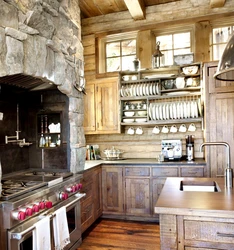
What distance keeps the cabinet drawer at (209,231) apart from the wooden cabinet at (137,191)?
2.06 m

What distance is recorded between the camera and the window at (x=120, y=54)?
436 cm

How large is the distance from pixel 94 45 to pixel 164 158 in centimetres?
237

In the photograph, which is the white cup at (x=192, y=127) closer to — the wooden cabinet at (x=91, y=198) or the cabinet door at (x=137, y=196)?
the cabinet door at (x=137, y=196)

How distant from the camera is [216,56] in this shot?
3953mm

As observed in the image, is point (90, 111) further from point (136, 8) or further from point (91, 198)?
point (136, 8)

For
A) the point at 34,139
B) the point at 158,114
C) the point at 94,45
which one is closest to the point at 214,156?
the point at 158,114

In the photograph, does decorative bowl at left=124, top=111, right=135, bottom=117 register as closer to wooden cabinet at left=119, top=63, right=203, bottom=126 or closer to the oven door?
wooden cabinet at left=119, top=63, right=203, bottom=126

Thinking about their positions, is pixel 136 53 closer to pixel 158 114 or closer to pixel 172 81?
pixel 172 81

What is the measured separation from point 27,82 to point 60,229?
4.96ft

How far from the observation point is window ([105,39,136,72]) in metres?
4.36

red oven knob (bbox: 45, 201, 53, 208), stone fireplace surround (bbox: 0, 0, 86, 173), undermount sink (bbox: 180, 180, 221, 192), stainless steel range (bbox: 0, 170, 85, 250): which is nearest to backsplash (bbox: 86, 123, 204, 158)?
stone fireplace surround (bbox: 0, 0, 86, 173)

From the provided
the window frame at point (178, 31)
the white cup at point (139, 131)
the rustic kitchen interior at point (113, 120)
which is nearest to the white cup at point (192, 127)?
the rustic kitchen interior at point (113, 120)

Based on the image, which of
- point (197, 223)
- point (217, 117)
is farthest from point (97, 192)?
point (197, 223)

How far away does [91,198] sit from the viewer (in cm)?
338
